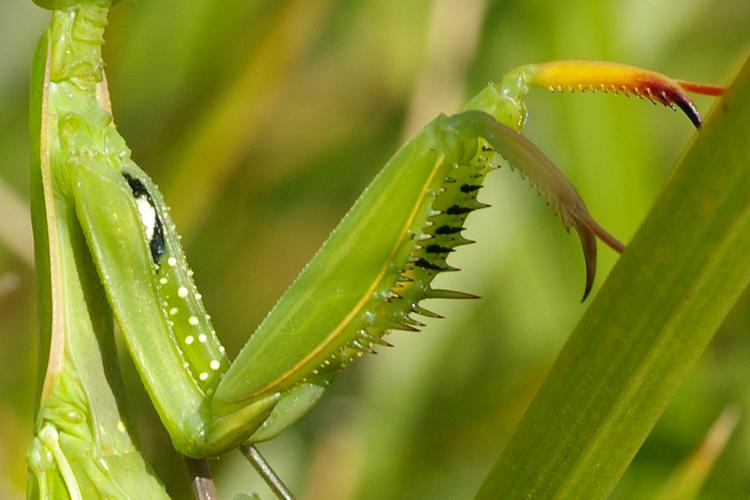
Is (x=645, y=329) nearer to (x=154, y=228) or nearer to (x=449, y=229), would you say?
(x=449, y=229)

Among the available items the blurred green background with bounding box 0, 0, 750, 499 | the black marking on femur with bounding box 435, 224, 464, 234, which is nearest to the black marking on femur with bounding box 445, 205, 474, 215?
the black marking on femur with bounding box 435, 224, 464, 234

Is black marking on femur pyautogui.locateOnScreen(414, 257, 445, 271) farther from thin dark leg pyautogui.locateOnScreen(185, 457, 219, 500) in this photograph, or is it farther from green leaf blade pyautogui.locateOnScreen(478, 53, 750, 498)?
thin dark leg pyautogui.locateOnScreen(185, 457, 219, 500)

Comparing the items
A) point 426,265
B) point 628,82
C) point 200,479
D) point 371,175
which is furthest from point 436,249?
point 371,175

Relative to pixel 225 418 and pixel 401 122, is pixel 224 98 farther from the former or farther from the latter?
pixel 225 418

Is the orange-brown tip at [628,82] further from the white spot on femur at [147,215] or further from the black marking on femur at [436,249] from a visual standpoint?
the white spot on femur at [147,215]

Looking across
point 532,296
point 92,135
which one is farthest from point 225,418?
point 532,296

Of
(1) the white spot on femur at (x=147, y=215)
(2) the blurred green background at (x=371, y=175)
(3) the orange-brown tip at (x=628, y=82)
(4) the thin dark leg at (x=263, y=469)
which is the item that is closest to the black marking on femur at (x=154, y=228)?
(1) the white spot on femur at (x=147, y=215)
